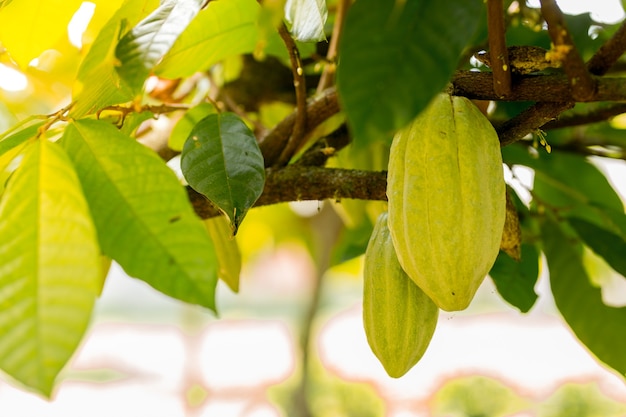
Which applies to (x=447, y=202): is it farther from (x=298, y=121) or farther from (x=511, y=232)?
(x=298, y=121)

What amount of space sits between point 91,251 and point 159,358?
6782mm

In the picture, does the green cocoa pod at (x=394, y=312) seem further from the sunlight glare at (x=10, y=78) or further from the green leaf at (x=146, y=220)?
the sunlight glare at (x=10, y=78)

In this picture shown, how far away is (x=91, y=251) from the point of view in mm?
430

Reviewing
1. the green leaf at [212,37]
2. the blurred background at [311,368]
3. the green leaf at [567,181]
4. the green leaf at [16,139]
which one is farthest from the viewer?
the blurred background at [311,368]

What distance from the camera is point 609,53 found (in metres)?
0.53

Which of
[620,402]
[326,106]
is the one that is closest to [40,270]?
[326,106]

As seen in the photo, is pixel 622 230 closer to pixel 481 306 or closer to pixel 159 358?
pixel 159 358

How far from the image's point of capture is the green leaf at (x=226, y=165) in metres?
0.56

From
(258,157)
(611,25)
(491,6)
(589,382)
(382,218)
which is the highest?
(491,6)

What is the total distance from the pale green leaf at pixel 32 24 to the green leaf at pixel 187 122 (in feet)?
0.56

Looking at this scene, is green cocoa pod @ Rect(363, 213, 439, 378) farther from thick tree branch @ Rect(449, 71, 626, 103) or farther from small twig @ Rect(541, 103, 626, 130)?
small twig @ Rect(541, 103, 626, 130)

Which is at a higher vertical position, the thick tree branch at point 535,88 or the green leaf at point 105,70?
the green leaf at point 105,70

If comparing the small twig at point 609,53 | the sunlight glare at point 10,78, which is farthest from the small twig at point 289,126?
the sunlight glare at point 10,78

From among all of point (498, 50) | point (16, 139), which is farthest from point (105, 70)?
point (498, 50)
